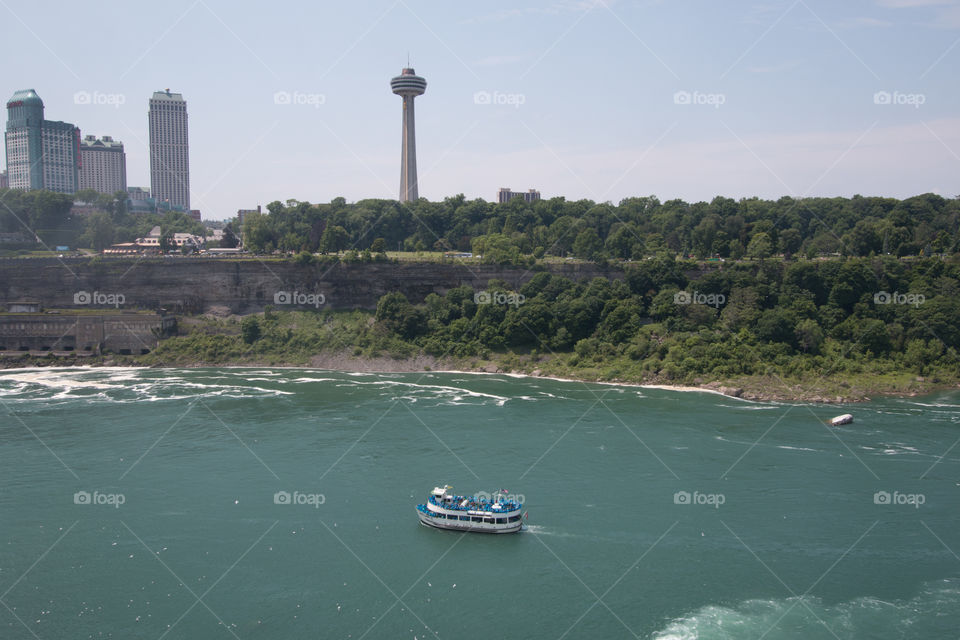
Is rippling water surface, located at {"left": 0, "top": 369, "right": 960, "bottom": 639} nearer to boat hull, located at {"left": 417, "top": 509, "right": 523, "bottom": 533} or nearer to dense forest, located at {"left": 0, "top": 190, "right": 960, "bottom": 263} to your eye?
boat hull, located at {"left": 417, "top": 509, "right": 523, "bottom": 533}

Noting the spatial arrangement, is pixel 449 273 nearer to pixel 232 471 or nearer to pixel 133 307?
pixel 133 307

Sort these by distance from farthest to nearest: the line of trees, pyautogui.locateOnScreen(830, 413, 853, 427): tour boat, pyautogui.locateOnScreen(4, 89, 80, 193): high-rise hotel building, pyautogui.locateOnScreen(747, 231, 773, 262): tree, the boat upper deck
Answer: pyautogui.locateOnScreen(4, 89, 80, 193): high-rise hotel building, pyautogui.locateOnScreen(747, 231, 773, 262): tree, the line of trees, pyautogui.locateOnScreen(830, 413, 853, 427): tour boat, the boat upper deck

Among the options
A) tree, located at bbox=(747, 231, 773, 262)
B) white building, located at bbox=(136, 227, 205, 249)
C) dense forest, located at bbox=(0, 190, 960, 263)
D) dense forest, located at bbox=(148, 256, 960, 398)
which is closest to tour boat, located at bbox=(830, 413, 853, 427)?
dense forest, located at bbox=(148, 256, 960, 398)

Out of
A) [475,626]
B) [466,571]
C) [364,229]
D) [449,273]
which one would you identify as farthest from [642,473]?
[364,229]

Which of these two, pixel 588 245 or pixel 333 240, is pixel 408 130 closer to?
pixel 333 240

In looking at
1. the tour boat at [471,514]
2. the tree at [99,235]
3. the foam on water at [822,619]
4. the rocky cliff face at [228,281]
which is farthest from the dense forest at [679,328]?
the tree at [99,235]

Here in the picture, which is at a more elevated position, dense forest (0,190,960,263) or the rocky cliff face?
dense forest (0,190,960,263)

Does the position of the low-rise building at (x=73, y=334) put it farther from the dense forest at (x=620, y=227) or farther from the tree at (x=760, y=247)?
the tree at (x=760, y=247)

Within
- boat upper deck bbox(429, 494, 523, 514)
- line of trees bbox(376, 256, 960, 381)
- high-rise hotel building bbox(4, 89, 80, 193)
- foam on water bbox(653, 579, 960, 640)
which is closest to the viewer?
foam on water bbox(653, 579, 960, 640)
